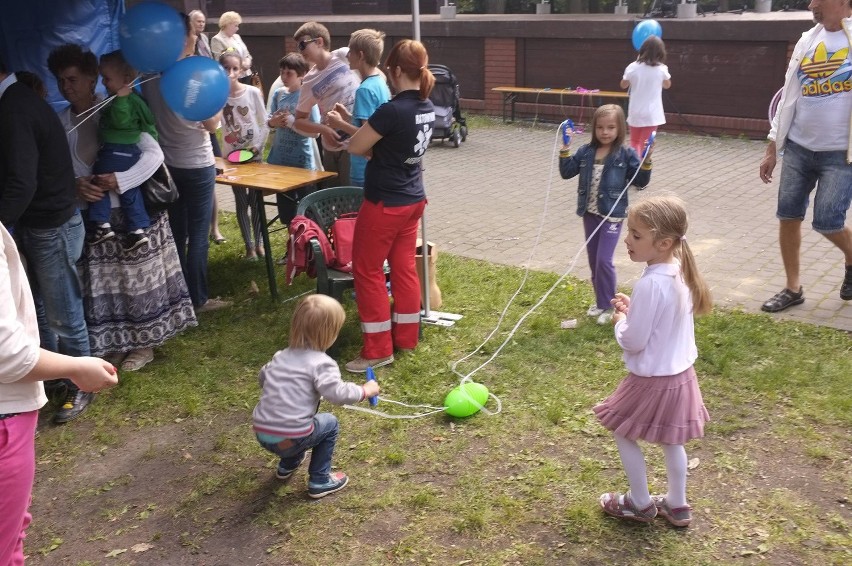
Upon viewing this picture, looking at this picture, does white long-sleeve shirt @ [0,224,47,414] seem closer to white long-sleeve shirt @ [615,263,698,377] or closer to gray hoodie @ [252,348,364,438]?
gray hoodie @ [252,348,364,438]

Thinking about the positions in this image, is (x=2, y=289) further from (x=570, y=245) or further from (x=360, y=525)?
(x=570, y=245)

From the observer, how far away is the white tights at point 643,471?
11.1 ft

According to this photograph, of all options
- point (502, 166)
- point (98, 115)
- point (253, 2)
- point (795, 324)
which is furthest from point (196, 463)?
point (253, 2)

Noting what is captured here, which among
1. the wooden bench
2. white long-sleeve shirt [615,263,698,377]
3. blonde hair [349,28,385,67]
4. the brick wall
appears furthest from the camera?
the brick wall

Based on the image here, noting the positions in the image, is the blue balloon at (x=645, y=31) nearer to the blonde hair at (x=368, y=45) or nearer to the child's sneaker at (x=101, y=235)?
the blonde hair at (x=368, y=45)

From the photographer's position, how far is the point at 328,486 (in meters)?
3.89

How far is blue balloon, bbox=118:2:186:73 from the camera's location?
471cm

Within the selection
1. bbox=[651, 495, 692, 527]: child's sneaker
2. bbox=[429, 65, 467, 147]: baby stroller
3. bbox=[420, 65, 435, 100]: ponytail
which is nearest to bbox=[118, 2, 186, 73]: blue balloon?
bbox=[420, 65, 435, 100]: ponytail

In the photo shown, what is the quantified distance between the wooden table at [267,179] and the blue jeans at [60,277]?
1.51 m

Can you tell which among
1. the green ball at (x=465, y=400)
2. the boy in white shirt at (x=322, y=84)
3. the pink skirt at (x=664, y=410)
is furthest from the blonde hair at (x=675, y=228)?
the boy in white shirt at (x=322, y=84)

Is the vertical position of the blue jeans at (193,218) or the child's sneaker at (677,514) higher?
the blue jeans at (193,218)

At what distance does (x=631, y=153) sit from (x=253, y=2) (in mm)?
18167

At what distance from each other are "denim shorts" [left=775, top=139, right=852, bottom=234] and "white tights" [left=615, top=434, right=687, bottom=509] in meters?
2.76

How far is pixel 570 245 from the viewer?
296 inches
